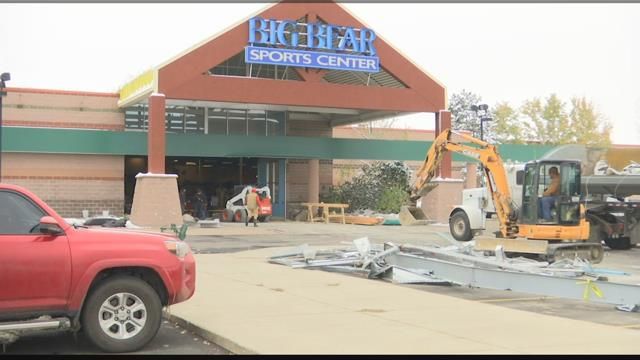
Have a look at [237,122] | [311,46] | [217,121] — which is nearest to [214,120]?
[217,121]

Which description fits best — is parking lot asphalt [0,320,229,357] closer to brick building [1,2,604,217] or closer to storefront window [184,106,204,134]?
brick building [1,2,604,217]

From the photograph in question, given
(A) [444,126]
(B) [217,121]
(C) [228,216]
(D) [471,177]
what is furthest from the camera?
(D) [471,177]

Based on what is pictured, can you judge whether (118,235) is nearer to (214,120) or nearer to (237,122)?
(214,120)

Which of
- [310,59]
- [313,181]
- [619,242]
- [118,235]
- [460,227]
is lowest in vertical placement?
[619,242]

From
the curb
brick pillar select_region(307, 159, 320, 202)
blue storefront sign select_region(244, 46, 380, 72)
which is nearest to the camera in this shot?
the curb

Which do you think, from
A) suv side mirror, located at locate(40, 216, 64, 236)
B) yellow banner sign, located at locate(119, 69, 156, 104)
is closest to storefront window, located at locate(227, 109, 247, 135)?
yellow banner sign, located at locate(119, 69, 156, 104)

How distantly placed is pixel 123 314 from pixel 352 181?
36414 mm

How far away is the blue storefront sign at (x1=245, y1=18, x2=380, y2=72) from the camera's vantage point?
1289 inches

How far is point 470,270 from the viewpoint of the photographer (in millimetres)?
13469

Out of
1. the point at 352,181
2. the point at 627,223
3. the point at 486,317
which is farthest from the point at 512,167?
the point at 352,181

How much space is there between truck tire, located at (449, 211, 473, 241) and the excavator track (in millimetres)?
5318

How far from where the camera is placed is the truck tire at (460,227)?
78.6 feet

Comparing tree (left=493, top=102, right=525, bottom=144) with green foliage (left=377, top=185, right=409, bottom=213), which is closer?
green foliage (left=377, top=185, right=409, bottom=213)

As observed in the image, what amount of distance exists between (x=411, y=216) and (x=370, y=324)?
2128 cm
